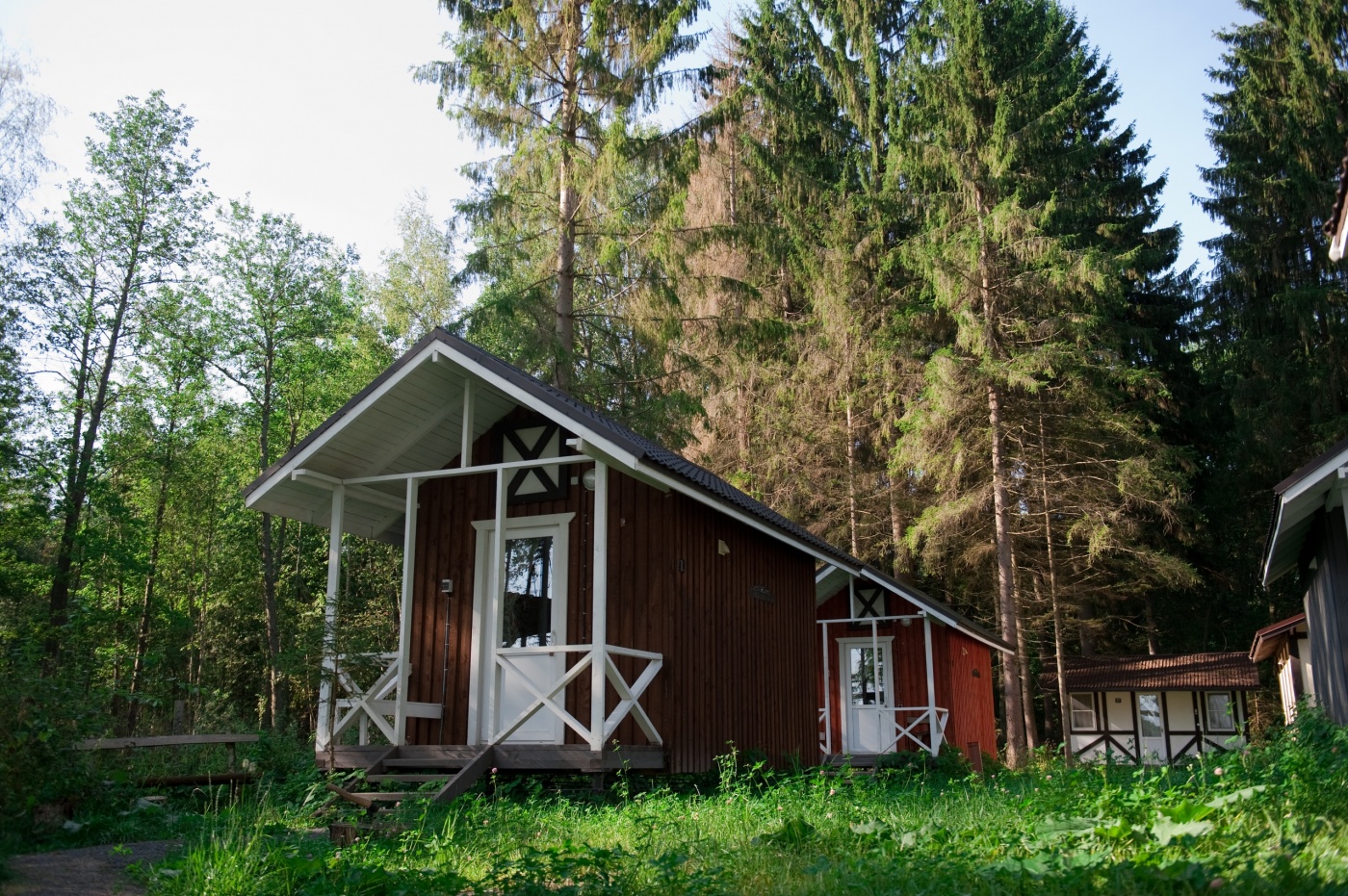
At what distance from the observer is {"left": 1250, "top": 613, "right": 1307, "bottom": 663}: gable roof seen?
60.2 ft

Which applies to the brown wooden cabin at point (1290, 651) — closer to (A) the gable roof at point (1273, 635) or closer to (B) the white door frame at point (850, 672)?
(A) the gable roof at point (1273, 635)

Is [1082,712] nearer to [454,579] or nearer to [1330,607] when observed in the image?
[1330,607]

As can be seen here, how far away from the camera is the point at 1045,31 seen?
2609cm

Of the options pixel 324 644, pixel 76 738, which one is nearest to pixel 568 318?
pixel 324 644

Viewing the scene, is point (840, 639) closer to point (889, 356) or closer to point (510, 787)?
point (889, 356)

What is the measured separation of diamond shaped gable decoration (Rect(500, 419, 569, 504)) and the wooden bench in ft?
11.9

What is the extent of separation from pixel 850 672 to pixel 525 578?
32.6ft

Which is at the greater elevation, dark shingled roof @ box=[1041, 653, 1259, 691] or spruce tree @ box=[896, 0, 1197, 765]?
spruce tree @ box=[896, 0, 1197, 765]

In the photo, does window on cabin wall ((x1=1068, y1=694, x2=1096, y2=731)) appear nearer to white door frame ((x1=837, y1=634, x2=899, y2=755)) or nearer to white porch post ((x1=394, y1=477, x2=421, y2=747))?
white door frame ((x1=837, y1=634, x2=899, y2=755))

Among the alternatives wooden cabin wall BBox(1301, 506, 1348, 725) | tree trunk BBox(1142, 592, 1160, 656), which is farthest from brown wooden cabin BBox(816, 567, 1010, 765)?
tree trunk BBox(1142, 592, 1160, 656)

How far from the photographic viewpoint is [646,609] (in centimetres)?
1073

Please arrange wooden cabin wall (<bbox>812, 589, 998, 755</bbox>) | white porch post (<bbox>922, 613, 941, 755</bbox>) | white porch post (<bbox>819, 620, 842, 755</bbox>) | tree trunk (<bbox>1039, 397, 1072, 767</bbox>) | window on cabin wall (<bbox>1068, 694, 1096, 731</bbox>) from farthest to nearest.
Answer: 1. window on cabin wall (<bbox>1068, 694, 1096, 731</bbox>)
2. tree trunk (<bbox>1039, 397, 1072, 767</bbox>)
3. wooden cabin wall (<bbox>812, 589, 998, 755</bbox>)
4. white porch post (<bbox>819, 620, 842, 755</bbox>)
5. white porch post (<bbox>922, 613, 941, 755</bbox>)

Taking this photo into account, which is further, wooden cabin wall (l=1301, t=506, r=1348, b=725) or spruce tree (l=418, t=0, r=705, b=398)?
spruce tree (l=418, t=0, r=705, b=398)

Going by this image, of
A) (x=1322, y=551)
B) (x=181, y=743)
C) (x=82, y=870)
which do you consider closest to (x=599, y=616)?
(x=181, y=743)
